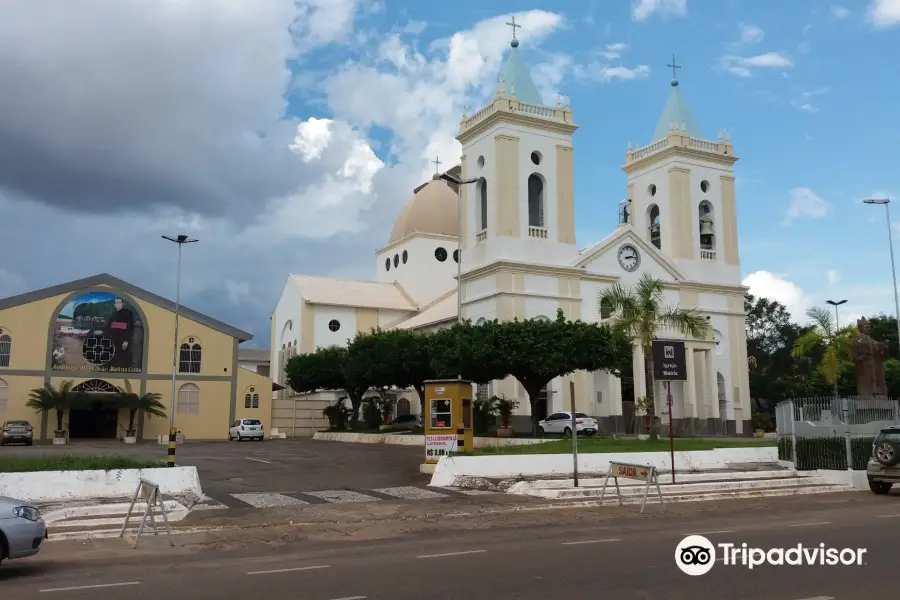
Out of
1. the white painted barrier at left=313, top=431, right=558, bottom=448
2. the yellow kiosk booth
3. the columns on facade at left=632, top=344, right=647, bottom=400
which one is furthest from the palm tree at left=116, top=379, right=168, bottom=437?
the yellow kiosk booth

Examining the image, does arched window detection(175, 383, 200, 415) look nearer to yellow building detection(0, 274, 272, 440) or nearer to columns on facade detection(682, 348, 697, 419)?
yellow building detection(0, 274, 272, 440)

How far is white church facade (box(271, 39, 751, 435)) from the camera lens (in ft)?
145

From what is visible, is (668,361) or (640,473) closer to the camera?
(640,473)

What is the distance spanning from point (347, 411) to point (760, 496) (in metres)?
33.5

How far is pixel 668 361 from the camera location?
28.5 m

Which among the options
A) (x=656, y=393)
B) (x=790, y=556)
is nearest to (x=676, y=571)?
(x=790, y=556)

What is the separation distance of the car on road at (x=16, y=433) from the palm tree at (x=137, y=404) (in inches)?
198

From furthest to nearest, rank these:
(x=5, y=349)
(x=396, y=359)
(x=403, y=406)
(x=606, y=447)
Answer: (x=403, y=406) < (x=5, y=349) < (x=396, y=359) < (x=606, y=447)

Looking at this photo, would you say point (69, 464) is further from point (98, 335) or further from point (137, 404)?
point (98, 335)

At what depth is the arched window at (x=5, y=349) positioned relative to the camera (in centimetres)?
4353

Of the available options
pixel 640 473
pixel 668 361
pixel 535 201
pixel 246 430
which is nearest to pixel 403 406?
pixel 246 430

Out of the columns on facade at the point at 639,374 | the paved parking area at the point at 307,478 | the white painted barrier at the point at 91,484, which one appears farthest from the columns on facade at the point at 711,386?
the white painted barrier at the point at 91,484

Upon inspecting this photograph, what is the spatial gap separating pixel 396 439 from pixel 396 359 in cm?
435

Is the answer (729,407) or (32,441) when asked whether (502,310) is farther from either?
(32,441)
